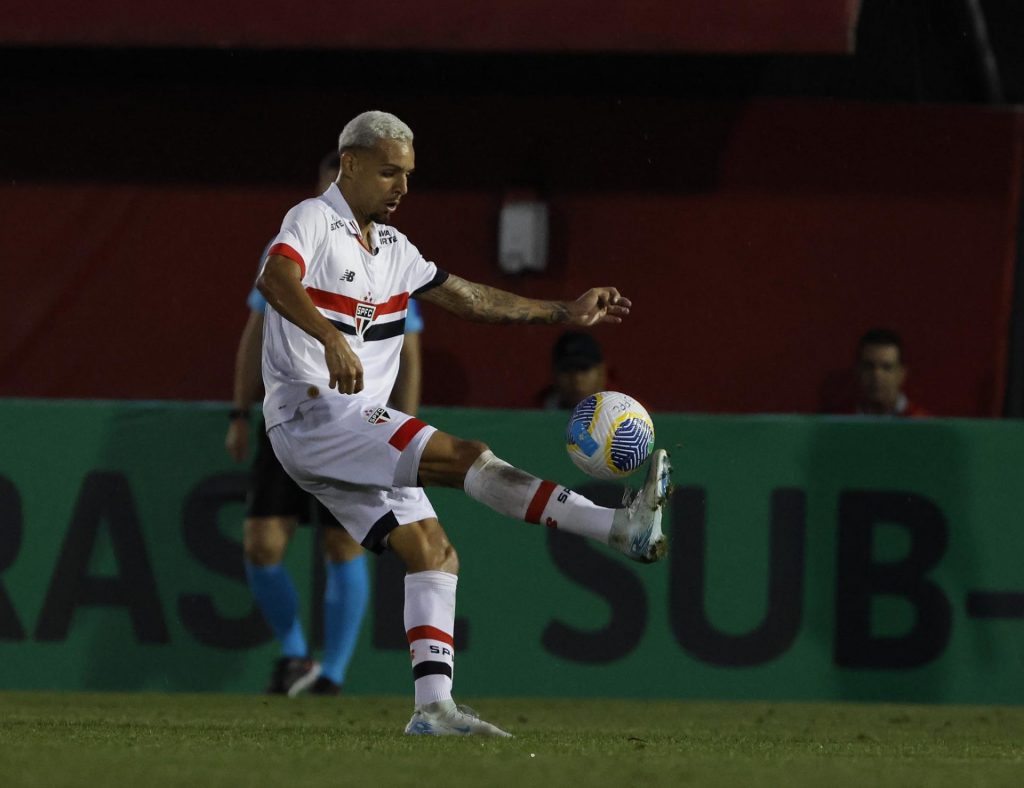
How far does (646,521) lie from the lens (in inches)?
255

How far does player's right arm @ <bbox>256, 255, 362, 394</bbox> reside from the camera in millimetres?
6395

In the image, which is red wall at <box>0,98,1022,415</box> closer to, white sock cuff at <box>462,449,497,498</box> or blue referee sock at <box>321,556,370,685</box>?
blue referee sock at <box>321,556,370,685</box>

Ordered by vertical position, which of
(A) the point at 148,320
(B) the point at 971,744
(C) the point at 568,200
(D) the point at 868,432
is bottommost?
(B) the point at 971,744

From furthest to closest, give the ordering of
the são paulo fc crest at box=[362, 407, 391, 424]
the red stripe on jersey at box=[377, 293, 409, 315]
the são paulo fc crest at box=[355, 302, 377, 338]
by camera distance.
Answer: the red stripe on jersey at box=[377, 293, 409, 315]
the são paulo fc crest at box=[355, 302, 377, 338]
the são paulo fc crest at box=[362, 407, 391, 424]

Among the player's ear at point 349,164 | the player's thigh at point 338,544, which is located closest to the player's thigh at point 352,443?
the player's ear at point 349,164

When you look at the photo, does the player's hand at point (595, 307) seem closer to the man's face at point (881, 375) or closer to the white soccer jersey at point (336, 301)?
the white soccer jersey at point (336, 301)

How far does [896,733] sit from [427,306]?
550 centimetres

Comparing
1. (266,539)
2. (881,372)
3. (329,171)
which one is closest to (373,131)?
(329,171)

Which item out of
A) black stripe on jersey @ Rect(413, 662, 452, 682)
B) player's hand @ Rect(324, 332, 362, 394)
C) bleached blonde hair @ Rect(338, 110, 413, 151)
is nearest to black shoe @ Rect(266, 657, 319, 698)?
black stripe on jersey @ Rect(413, 662, 452, 682)

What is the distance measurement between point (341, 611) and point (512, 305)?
223 cm

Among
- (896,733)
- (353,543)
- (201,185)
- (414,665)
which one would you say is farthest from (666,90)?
(414,665)

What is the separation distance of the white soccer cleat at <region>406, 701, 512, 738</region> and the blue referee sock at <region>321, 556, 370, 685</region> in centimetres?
233

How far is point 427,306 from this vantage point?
1274 centimetres

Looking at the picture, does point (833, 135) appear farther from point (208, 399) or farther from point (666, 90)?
point (208, 399)
